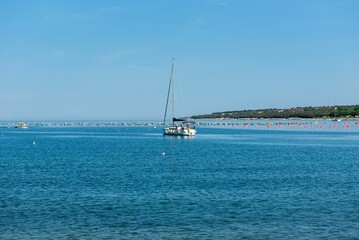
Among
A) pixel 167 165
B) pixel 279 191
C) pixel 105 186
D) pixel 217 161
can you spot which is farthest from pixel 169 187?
pixel 217 161

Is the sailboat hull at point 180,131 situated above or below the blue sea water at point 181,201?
above

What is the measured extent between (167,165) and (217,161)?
7126 millimetres

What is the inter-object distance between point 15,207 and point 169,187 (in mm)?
12483

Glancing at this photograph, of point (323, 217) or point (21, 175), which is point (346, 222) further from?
point (21, 175)

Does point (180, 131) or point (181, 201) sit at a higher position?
point (180, 131)

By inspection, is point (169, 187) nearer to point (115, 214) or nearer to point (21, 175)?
point (115, 214)

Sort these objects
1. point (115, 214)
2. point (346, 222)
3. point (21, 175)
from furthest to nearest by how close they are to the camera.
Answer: point (21, 175)
point (115, 214)
point (346, 222)

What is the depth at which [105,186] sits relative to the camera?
42.4m

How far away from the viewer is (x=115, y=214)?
30859 mm

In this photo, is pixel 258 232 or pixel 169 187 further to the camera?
pixel 169 187

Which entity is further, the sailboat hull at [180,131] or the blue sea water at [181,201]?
the sailboat hull at [180,131]

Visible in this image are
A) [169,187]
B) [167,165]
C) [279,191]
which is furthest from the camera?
[167,165]

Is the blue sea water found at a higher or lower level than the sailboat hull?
lower

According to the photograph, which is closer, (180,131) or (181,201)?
(181,201)
